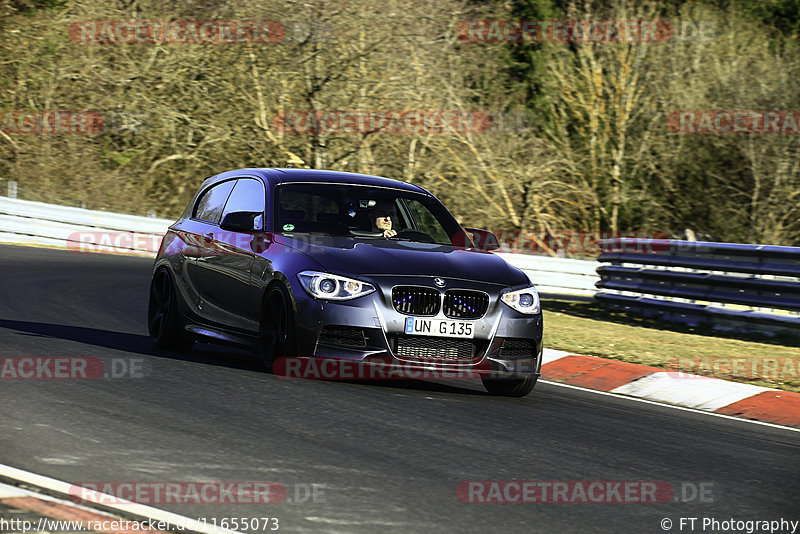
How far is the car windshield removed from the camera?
930 cm

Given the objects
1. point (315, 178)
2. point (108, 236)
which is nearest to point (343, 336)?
point (315, 178)

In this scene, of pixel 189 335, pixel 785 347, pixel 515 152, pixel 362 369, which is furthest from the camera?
pixel 515 152

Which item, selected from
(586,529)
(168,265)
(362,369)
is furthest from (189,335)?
(586,529)

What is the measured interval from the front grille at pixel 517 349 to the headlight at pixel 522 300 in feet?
0.76

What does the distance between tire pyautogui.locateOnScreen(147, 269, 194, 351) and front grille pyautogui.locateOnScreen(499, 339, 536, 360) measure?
3.06 meters

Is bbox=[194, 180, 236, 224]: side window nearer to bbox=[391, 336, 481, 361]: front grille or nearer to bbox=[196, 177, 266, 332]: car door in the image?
bbox=[196, 177, 266, 332]: car door

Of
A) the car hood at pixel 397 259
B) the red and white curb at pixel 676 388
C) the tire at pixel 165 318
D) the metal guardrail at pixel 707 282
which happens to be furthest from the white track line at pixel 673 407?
the metal guardrail at pixel 707 282

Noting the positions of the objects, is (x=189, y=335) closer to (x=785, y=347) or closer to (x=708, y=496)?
(x=708, y=496)

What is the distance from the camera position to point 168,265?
10734mm

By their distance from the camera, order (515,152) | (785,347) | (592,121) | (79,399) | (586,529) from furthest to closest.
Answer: (592,121)
(515,152)
(785,347)
(79,399)
(586,529)

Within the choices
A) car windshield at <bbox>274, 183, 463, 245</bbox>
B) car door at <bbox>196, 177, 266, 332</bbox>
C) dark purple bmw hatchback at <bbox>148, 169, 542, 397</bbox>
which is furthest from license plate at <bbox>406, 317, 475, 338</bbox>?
car door at <bbox>196, 177, 266, 332</bbox>

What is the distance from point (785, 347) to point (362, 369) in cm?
660

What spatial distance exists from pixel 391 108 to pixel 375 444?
78.2 ft

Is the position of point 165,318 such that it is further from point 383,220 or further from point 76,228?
point 76,228
